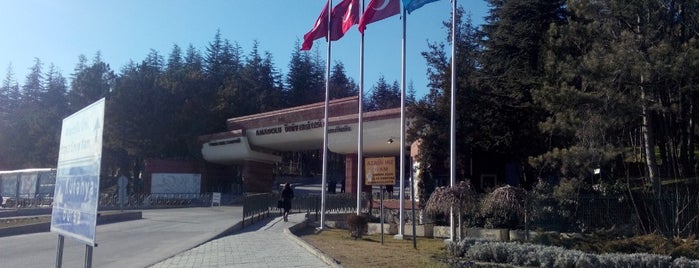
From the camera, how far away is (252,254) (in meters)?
15.0

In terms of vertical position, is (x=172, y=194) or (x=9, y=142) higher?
(x=9, y=142)

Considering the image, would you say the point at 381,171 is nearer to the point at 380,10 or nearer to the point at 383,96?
the point at 380,10

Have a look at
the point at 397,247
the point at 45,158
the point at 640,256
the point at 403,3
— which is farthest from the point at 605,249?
the point at 45,158

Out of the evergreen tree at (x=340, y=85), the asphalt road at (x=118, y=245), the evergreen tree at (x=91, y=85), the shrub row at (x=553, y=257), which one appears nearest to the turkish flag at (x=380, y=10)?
the asphalt road at (x=118, y=245)

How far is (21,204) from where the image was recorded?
41531mm

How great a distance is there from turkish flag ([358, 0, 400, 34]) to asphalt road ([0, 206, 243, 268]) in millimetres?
9074

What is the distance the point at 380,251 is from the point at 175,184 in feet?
120

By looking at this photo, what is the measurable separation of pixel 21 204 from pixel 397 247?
32.8m

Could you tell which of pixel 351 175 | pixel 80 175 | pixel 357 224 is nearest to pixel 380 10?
pixel 357 224

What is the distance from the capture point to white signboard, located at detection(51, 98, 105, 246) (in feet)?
20.7

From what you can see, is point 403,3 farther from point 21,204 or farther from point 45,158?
point 45,158

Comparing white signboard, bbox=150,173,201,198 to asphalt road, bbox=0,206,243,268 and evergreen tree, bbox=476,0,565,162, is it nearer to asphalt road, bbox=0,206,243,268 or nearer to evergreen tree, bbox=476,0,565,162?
asphalt road, bbox=0,206,243,268

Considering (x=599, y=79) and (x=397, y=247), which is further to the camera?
(x=599, y=79)

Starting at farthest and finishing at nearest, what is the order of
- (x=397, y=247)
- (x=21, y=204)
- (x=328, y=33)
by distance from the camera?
1. (x=21, y=204)
2. (x=328, y=33)
3. (x=397, y=247)
